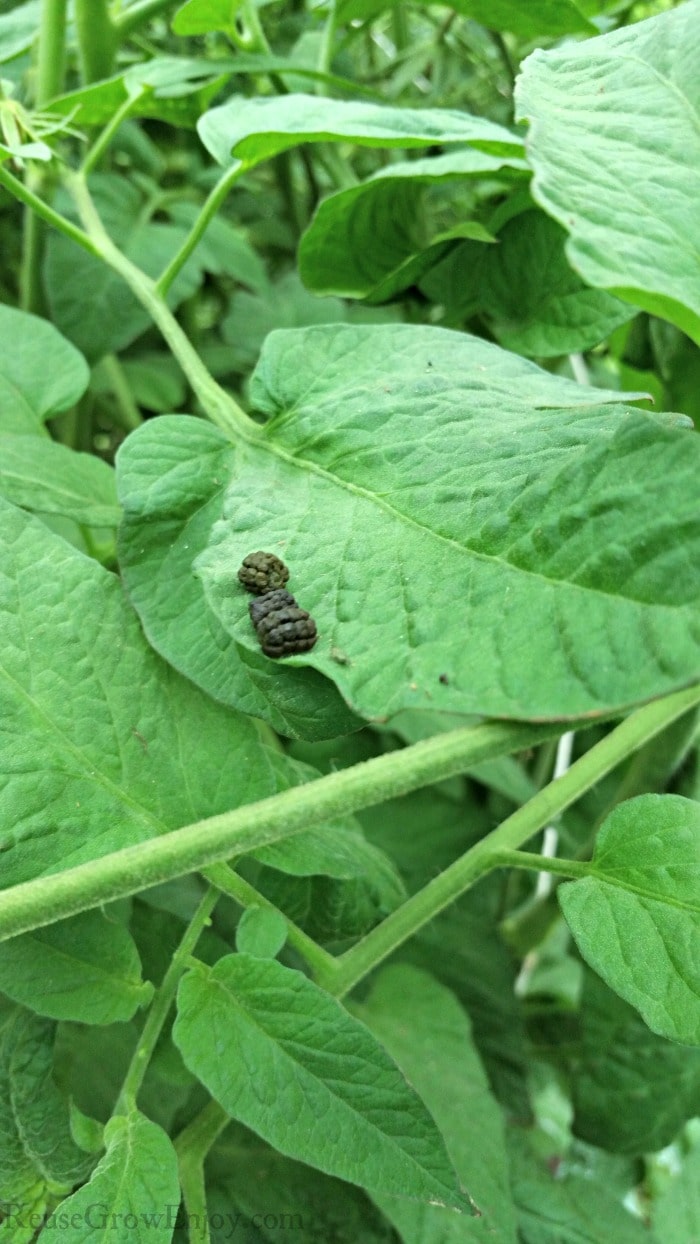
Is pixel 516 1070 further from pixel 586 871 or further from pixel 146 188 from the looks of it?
pixel 146 188

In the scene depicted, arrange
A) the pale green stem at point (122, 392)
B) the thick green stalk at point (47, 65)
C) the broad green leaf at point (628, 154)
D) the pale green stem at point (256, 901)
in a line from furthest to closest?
the pale green stem at point (122, 392) → the thick green stalk at point (47, 65) → the pale green stem at point (256, 901) → the broad green leaf at point (628, 154)

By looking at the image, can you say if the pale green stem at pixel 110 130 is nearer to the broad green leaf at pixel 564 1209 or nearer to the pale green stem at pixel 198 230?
the pale green stem at pixel 198 230

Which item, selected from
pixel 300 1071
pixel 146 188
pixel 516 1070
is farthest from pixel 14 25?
pixel 516 1070

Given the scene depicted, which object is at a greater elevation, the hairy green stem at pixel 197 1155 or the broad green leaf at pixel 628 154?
the broad green leaf at pixel 628 154

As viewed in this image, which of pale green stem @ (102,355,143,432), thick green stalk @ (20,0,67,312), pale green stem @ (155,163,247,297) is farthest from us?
pale green stem @ (102,355,143,432)

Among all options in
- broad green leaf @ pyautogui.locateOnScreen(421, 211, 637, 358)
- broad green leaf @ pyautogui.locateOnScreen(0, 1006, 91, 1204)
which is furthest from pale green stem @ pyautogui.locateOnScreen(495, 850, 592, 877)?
broad green leaf @ pyautogui.locateOnScreen(421, 211, 637, 358)

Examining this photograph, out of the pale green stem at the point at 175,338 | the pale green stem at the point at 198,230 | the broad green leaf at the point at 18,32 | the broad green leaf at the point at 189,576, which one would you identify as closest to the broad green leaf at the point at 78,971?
the broad green leaf at the point at 189,576

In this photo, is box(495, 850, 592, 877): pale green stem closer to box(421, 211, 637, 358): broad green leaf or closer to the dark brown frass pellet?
the dark brown frass pellet
